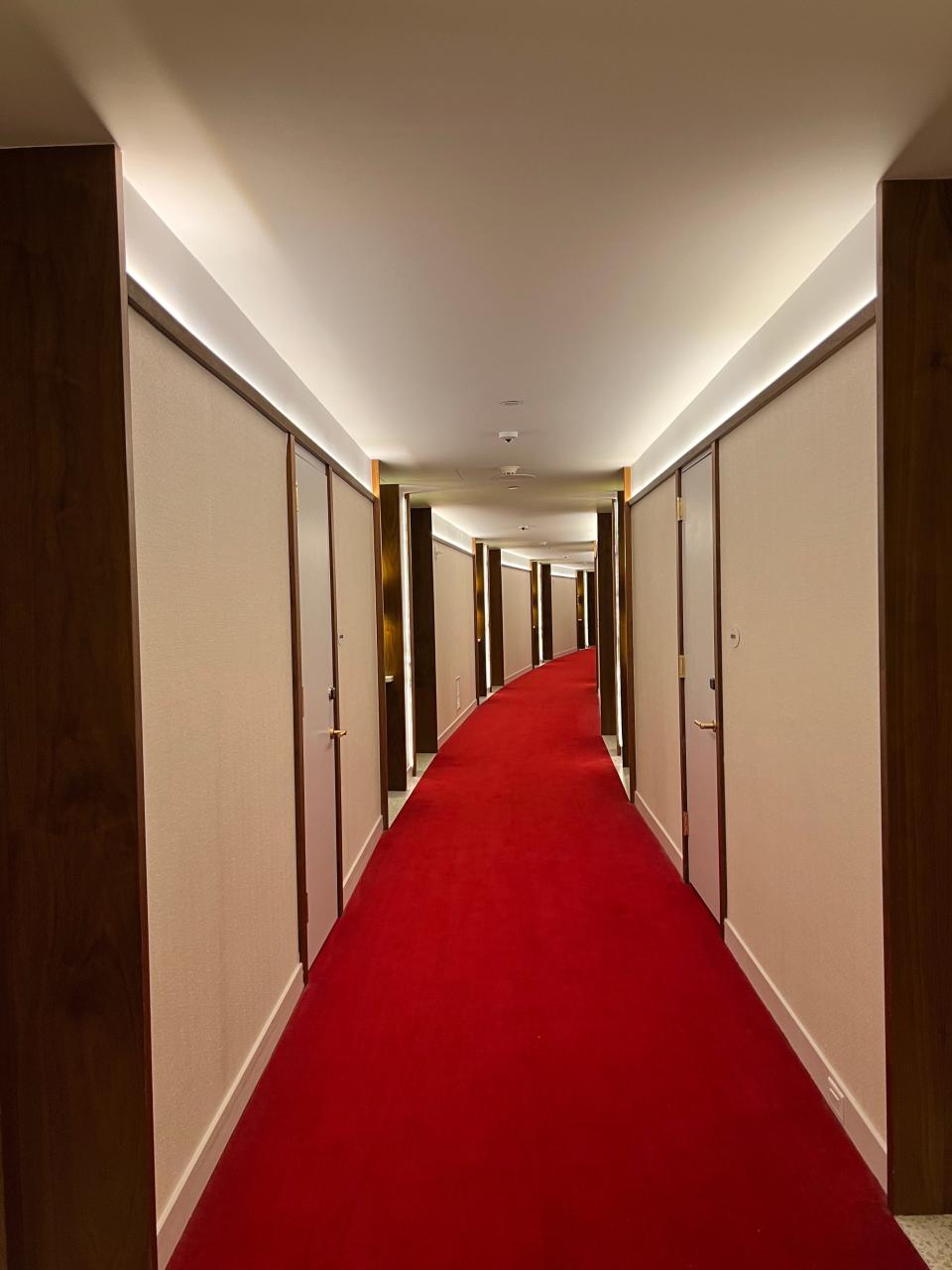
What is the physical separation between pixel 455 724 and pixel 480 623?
286 cm

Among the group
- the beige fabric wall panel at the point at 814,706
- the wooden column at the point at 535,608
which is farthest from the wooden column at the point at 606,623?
the wooden column at the point at 535,608

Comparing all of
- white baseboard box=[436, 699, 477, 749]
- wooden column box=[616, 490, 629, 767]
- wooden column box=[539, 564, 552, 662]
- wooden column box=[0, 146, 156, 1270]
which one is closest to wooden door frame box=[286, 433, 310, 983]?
wooden column box=[0, 146, 156, 1270]

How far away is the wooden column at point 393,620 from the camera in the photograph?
20.1 feet

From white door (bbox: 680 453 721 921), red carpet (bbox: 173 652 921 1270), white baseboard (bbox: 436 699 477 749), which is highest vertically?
white door (bbox: 680 453 721 921)

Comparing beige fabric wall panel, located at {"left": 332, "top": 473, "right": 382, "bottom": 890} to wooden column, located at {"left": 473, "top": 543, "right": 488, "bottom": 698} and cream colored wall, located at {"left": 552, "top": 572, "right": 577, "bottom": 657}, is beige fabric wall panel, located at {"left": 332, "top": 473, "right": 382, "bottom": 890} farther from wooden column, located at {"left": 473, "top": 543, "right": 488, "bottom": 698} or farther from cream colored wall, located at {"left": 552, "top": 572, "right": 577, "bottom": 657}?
cream colored wall, located at {"left": 552, "top": 572, "right": 577, "bottom": 657}

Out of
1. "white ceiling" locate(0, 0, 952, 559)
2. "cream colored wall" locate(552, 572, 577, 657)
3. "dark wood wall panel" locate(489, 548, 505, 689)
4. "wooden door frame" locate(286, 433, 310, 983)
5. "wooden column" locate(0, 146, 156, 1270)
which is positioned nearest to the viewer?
"white ceiling" locate(0, 0, 952, 559)

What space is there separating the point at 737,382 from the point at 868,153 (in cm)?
147

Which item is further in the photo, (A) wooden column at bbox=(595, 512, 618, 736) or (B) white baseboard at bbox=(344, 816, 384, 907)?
(A) wooden column at bbox=(595, 512, 618, 736)

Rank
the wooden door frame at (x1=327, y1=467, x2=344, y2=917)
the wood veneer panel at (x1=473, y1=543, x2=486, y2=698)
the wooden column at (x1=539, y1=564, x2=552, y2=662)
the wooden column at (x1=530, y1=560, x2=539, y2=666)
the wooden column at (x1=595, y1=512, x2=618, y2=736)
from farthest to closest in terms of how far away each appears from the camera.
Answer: the wooden column at (x1=539, y1=564, x2=552, y2=662) → the wooden column at (x1=530, y1=560, x2=539, y2=666) → the wood veneer panel at (x1=473, y1=543, x2=486, y2=698) → the wooden column at (x1=595, y1=512, x2=618, y2=736) → the wooden door frame at (x1=327, y1=467, x2=344, y2=917)

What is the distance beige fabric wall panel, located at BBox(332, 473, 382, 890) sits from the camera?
4250 mm

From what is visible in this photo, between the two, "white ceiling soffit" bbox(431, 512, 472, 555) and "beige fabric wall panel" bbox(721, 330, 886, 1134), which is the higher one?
"white ceiling soffit" bbox(431, 512, 472, 555)

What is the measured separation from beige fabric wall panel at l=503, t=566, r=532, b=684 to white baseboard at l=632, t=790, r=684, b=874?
27.6ft

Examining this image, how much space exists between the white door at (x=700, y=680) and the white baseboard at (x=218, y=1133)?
1.92m

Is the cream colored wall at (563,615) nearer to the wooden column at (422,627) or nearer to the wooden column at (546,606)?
the wooden column at (546,606)
